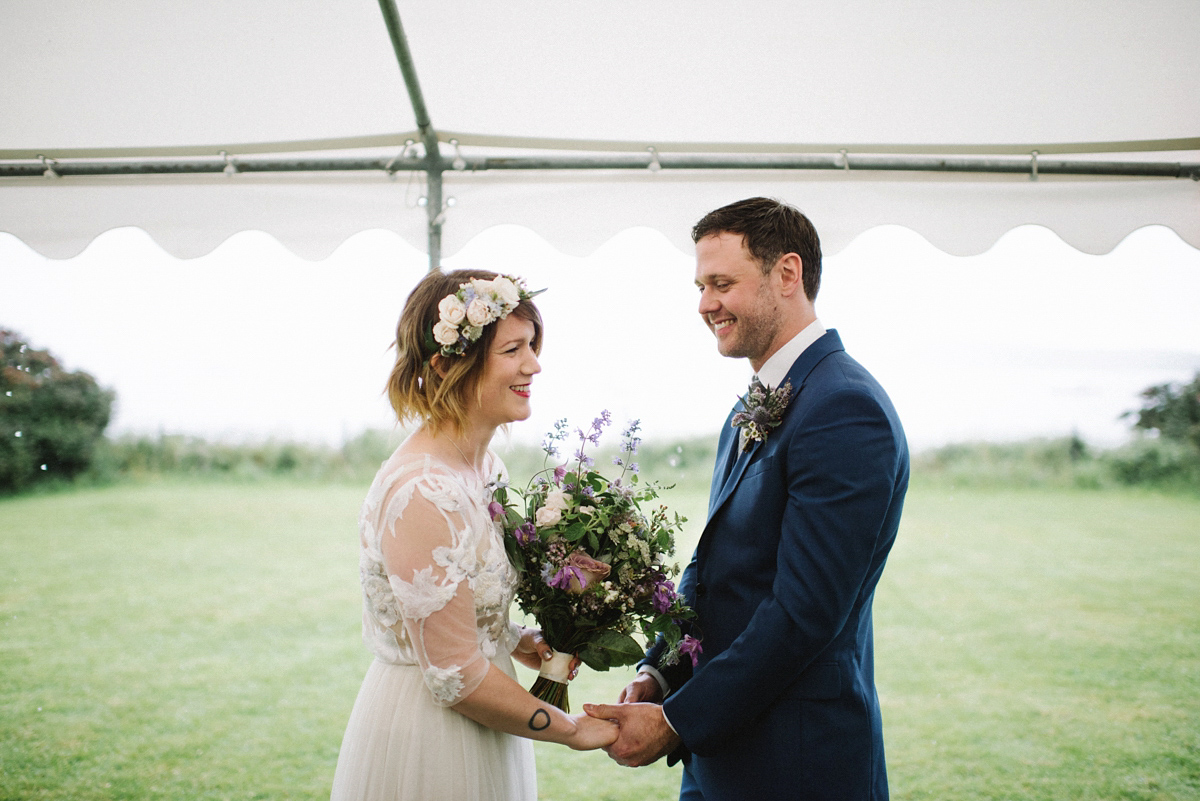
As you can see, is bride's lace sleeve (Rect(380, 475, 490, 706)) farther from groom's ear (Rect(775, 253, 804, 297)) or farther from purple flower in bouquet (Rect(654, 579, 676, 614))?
groom's ear (Rect(775, 253, 804, 297))

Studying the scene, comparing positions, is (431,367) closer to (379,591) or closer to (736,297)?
(379,591)

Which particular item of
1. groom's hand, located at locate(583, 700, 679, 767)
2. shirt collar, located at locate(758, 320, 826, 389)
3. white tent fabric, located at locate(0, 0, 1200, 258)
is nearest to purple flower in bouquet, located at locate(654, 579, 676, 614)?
groom's hand, located at locate(583, 700, 679, 767)

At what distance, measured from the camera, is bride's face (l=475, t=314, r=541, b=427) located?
6.87 feet

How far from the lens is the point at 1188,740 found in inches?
241

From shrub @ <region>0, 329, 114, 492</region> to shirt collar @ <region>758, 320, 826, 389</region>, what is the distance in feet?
36.7

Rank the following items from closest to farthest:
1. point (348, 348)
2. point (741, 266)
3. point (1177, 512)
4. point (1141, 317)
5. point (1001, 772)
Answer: point (741, 266)
point (1001, 772)
point (1177, 512)
point (1141, 317)
point (348, 348)

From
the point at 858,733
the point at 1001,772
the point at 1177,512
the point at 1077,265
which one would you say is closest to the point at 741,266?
the point at 858,733

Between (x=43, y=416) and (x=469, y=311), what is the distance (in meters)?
A: 13.0

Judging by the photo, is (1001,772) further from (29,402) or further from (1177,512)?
(29,402)

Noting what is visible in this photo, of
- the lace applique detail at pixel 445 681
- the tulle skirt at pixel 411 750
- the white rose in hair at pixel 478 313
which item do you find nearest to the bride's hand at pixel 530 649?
the tulle skirt at pixel 411 750

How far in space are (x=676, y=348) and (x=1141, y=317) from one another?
10427mm

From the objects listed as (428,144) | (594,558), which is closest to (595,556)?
(594,558)

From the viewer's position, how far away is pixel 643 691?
7.85ft

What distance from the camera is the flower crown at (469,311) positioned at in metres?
1.97
